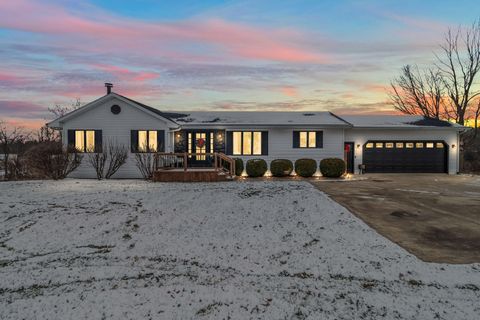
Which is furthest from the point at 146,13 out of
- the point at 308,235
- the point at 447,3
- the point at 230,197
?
the point at 447,3

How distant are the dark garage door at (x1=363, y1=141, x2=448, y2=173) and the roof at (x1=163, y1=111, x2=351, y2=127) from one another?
3.20 meters

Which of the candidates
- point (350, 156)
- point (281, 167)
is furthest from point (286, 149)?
point (350, 156)

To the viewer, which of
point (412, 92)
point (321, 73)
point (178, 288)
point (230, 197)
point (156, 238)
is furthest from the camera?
point (412, 92)

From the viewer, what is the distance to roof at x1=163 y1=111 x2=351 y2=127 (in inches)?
794

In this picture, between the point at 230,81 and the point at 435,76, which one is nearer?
the point at 230,81

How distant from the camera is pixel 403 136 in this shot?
2175cm

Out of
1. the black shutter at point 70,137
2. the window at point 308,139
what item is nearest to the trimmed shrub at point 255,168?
the window at point 308,139

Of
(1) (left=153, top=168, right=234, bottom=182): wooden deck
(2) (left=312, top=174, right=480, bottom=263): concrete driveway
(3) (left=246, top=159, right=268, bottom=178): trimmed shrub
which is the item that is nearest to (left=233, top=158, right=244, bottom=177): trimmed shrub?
(3) (left=246, top=159, right=268, bottom=178): trimmed shrub

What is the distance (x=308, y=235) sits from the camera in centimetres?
738

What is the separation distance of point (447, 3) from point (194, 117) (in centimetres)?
1558

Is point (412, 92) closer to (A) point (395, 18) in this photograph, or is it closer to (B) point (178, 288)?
(A) point (395, 18)

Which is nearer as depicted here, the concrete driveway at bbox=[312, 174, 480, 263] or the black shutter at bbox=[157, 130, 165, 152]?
the concrete driveway at bbox=[312, 174, 480, 263]

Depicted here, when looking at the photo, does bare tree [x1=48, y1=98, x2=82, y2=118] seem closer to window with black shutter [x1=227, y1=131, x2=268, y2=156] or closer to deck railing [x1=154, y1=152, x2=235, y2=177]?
deck railing [x1=154, y1=152, x2=235, y2=177]

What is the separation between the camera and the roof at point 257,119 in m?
20.2
